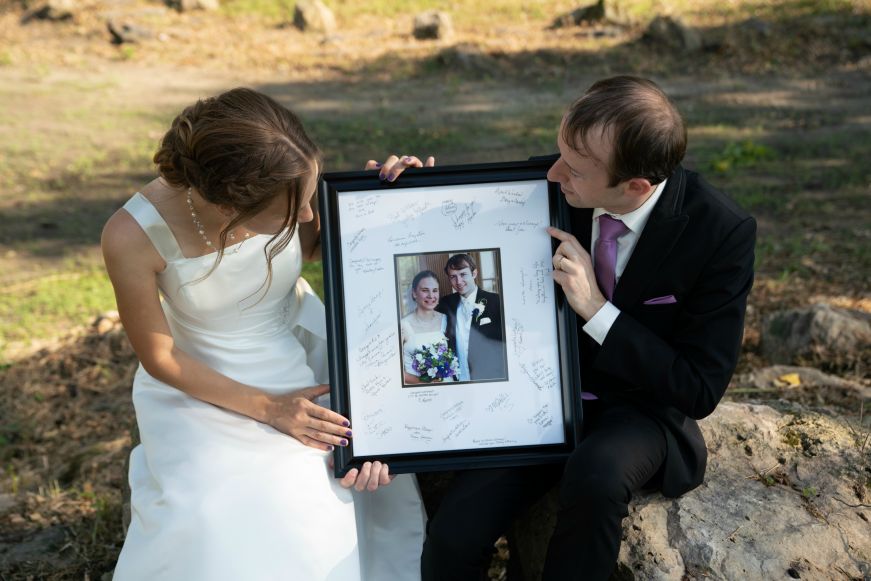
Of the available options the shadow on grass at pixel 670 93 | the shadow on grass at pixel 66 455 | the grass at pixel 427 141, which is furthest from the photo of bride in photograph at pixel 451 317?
the shadow on grass at pixel 670 93

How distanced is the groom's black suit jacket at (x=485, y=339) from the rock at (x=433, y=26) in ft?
33.8

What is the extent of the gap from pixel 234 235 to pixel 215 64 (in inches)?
382

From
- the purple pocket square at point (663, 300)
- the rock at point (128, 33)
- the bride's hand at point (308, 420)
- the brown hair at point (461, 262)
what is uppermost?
the rock at point (128, 33)

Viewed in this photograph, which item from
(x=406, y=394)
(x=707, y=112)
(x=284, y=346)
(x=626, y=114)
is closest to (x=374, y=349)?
(x=406, y=394)

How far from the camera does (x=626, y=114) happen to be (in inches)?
101

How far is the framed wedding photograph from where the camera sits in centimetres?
285

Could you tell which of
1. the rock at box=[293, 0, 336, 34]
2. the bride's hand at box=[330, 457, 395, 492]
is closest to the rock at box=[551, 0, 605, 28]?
the rock at box=[293, 0, 336, 34]

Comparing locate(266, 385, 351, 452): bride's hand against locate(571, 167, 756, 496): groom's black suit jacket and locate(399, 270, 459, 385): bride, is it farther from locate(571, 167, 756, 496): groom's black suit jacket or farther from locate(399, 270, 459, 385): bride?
locate(571, 167, 756, 496): groom's black suit jacket

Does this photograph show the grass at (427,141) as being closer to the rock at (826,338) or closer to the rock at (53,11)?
the rock at (826,338)

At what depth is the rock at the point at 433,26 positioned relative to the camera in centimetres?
1255

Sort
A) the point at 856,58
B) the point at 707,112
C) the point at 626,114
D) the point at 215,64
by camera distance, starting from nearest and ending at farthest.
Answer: the point at 626,114, the point at 707,112, the point at 856,58, the point at 215,64

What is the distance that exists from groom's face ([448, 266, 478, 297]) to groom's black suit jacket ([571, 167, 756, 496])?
44 centimetres

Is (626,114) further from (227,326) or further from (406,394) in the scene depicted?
(227,326)

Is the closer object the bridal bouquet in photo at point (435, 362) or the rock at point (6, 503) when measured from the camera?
the bridal bouquet in photo at point (435, 362)
